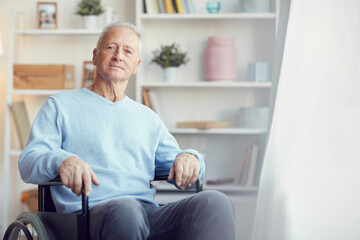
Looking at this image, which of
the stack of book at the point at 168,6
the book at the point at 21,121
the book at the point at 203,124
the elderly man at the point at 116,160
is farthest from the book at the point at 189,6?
the elderly man at the point at 116,160

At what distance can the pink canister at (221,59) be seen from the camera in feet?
11.2

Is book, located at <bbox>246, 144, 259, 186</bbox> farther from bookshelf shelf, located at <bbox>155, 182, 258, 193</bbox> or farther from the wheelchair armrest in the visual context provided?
the wheelchair armrest

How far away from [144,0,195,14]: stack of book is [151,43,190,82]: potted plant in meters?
0.22

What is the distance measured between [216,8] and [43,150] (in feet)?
6.96

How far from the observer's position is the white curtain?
1721 millimetres

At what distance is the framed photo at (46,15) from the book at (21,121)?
1.76 ft

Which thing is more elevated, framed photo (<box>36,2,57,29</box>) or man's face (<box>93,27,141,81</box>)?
framed photo (<box>36,2,57,29</box>)

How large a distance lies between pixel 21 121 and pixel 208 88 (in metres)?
1.24

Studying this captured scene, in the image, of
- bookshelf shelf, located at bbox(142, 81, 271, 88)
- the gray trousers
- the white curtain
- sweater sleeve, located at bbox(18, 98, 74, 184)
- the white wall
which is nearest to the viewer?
the gray trousers

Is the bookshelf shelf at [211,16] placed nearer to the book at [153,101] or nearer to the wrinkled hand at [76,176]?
the book at [153,101]

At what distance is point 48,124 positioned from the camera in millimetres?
1645

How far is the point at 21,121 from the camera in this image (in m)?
3.47

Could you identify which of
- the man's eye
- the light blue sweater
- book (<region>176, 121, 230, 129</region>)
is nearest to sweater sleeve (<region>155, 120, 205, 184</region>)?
the light blue sweater

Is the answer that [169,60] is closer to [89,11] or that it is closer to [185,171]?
[89,11]
